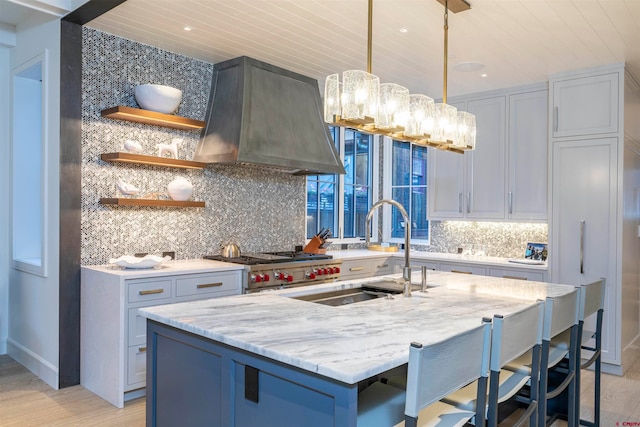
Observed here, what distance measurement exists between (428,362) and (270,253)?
3.39 meters

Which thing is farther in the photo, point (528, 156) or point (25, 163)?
point (528, 156)

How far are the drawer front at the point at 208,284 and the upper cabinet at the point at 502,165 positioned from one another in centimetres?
262

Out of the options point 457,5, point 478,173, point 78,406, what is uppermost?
point 457,5

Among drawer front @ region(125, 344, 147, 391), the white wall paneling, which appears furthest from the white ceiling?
drawer front @ region(125, 344, 147, 391)

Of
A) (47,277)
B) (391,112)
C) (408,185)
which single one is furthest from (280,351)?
(408,185)

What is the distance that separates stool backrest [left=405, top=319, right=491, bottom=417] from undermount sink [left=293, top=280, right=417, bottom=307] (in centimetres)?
111

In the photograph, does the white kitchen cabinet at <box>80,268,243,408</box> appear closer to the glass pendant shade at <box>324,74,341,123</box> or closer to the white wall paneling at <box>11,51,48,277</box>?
the white wall paneling at <box>11,51,48,277</box>

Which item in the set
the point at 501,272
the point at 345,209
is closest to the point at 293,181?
the point at 345,209

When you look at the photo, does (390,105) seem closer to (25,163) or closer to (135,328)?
(135,328)

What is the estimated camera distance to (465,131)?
306 cm

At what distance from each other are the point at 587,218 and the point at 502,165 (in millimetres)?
973

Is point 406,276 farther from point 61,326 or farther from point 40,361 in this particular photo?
point 40,361

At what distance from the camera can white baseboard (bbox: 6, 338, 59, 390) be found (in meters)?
3.44

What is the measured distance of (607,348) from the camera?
4031 mm
